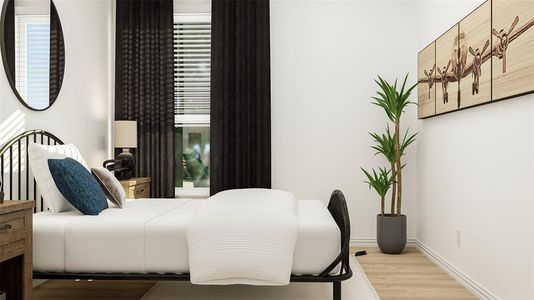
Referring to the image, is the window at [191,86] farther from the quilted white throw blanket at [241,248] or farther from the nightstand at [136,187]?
the quilted white throw blanket at [241,248]

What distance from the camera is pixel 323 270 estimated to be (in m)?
2.65

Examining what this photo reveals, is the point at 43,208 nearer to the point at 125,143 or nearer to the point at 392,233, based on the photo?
the point at 125,143

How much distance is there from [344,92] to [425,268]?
1971mm

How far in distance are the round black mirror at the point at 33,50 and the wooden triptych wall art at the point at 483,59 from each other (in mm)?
3164

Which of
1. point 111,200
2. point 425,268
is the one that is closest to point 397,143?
point 425,268

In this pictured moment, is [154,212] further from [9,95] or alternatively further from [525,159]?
[525,159]

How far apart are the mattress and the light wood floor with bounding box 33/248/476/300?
1.71 feet

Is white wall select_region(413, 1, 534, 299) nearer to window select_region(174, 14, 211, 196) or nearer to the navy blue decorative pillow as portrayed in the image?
window select_region(174, 14, 211, 196)

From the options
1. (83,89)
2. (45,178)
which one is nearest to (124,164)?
(83,89)

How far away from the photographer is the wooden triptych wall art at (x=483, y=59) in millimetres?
2598

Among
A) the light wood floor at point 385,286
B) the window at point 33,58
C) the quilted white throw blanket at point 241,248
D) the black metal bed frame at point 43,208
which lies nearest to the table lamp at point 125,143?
the black metal bed frame at point 43,208

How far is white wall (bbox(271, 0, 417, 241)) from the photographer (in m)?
5.01

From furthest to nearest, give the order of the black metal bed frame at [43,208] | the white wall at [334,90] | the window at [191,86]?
the window at [191,86]
the white wall at [334,90]
the black metal bed frame at [43,208]

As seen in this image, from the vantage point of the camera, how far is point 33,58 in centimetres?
361
